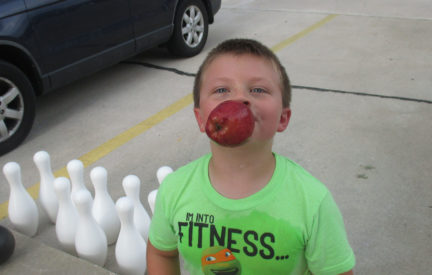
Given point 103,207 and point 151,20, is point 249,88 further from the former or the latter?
point 151,20

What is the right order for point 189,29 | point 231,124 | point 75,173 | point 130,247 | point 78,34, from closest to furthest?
point 231,124
point 130,247
point 75,173
point 78,34
point 189,29

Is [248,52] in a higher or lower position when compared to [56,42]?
higher

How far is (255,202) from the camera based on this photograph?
124 cm

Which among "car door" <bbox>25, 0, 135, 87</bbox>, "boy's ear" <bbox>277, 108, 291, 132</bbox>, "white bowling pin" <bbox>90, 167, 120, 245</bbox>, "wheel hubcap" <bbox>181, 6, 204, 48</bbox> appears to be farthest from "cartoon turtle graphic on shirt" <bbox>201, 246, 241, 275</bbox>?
"wheel hubcap" <bbox>181, 6, 204, 48</bbox>

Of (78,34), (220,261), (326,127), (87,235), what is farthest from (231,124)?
(78,34)

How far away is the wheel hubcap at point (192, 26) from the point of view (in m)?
5.65

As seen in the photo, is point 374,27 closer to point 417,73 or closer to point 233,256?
point 417,73

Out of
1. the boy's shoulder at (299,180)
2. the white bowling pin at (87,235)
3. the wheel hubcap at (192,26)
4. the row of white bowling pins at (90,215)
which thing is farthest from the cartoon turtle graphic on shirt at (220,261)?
the wheel hubcap at (192,26)

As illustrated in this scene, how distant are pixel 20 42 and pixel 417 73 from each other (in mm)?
4089

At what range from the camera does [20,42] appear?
3703mm

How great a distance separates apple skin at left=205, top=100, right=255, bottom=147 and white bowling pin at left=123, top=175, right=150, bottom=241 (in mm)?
1513

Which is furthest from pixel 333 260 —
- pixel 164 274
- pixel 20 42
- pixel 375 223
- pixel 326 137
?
pixel 20 42

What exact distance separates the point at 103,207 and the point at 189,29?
3.55 meters

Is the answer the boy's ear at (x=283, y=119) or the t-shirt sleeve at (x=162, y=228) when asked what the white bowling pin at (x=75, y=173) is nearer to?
the t-shirt sleeve at (x=162, y=228)
